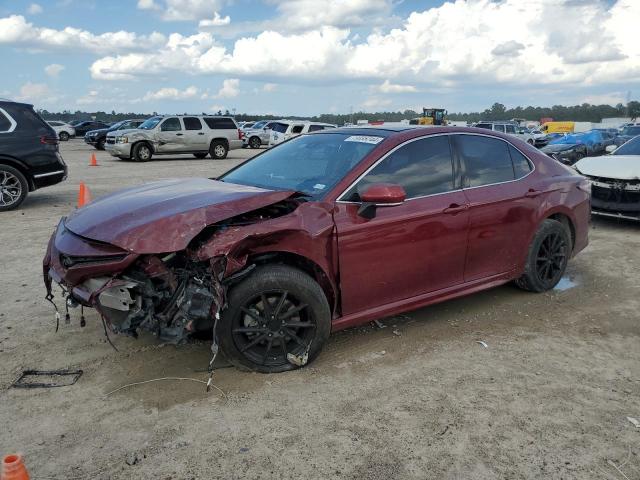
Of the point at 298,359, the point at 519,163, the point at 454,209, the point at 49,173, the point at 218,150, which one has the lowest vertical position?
the point at 298,359

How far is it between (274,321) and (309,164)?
1439 millimetres

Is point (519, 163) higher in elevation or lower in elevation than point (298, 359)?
higher

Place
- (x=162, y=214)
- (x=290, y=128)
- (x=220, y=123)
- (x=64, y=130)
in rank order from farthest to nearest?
1. (x=64, y=130)
2. (x=290, y=128)
3. (x=220, y=123)
4. (x=162, y=214)

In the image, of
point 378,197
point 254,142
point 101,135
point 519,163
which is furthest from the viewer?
point 254,142

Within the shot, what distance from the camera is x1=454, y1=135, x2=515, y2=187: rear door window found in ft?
15.2

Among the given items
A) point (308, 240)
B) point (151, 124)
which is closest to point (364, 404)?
point (308, 240)

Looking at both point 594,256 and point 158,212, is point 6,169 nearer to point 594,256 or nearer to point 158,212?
point 158,212

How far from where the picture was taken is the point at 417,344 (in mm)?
4246

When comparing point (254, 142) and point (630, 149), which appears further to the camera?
point (254, 142)

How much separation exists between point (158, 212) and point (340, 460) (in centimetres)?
188

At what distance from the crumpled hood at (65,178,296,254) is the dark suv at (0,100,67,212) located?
21.6ft

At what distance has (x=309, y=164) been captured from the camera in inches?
174

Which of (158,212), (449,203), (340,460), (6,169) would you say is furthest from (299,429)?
(6,169)

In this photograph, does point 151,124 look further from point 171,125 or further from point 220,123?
point 220,123
